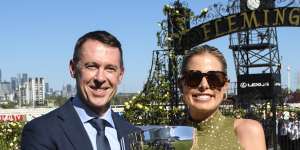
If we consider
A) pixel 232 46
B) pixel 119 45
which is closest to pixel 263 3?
pixel 119 45

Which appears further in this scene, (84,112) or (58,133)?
(84,112)

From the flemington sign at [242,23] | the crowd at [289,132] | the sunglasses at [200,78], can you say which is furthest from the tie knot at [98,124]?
the crowd at [289,132]

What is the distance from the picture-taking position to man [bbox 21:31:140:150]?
2.35 metres

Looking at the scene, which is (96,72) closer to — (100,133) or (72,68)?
(72,68)

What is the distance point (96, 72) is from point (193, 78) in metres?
0.46

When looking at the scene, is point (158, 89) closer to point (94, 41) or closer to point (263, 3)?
point (263, 3)

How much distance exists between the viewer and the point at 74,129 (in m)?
2.38

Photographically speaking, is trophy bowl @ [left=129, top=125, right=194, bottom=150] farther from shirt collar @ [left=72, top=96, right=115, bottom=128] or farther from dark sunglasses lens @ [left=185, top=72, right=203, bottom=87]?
shirt collar @ [left=72, top=96, right=115, bottom=128]

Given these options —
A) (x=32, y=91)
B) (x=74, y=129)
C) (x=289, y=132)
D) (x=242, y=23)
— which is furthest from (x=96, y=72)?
(x=32, y=91)

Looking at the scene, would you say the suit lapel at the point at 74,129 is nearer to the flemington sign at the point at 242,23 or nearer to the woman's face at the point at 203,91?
the woman's face at the point at 203,91

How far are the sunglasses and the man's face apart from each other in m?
0.39

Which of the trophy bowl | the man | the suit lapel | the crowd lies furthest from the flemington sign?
the trophy bowl

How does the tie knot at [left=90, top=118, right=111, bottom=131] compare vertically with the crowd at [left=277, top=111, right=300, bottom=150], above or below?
above

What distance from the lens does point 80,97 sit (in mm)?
2465
